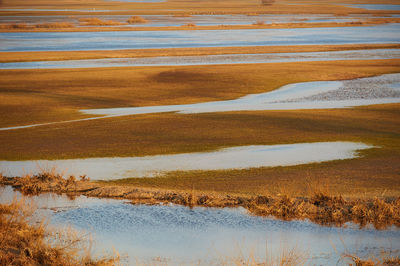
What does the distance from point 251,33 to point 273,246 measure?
68.4 metres

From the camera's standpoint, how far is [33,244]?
1027 centimetres

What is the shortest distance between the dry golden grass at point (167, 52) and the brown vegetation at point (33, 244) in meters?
37.5

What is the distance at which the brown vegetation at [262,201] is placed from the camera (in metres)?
12.4

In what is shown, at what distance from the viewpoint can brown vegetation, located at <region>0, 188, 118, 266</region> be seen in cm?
967

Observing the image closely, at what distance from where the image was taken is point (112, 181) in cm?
1549

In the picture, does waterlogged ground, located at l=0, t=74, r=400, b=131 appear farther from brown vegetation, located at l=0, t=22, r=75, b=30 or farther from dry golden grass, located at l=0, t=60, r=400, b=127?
brown vegetation, located at l=0, t=22, r=75, b=30

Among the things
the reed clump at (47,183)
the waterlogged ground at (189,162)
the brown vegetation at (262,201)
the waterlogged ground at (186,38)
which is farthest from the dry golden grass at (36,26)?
the brown vegetation at (262,201)

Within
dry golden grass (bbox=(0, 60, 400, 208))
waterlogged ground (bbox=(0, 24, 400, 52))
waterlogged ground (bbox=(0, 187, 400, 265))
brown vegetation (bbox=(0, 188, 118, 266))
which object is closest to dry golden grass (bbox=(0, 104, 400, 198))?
dry golden grass (bbox=(0, 60, 400, 208))

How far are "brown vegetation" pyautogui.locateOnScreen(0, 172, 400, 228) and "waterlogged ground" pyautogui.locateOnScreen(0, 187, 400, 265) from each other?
1.08ft

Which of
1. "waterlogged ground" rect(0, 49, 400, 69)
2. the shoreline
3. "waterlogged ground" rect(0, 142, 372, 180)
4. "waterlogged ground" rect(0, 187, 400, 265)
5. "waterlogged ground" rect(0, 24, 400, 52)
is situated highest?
the shoreline

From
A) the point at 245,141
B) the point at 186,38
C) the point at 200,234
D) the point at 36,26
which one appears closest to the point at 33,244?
the point at 200,234

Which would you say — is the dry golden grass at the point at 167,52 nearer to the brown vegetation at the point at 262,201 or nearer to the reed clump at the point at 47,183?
the reed clump at the point at 47,183

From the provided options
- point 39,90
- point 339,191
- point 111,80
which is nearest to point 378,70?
point 111,80

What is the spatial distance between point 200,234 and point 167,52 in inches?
1692
